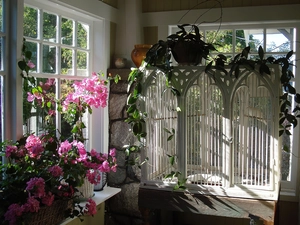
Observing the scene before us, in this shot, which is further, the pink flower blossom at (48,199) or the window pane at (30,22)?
the window pane at (30,22)

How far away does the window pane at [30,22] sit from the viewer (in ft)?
7.77

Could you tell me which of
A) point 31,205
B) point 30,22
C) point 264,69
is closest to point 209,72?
point 264,69

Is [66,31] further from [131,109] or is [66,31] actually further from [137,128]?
[137,128]

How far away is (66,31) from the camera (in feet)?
9.25

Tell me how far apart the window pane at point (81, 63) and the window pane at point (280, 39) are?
1630mm

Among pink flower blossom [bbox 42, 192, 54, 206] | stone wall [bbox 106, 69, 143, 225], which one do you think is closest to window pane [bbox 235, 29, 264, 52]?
stone wall [bbox 106, 69, 143, 225]

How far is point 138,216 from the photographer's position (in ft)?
10.3

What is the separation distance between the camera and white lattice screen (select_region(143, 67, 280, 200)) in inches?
92.7

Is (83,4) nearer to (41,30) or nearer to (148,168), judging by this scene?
(41,30)

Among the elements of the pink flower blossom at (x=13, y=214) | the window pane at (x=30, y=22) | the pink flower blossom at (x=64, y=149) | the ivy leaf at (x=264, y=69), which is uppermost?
the window pane at (x=30, y=22)

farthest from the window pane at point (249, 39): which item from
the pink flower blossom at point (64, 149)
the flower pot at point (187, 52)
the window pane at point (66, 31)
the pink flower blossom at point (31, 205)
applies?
the pink flower blossom at point (31, 205)

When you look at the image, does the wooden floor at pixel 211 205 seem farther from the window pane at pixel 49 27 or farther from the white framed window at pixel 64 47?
the window pane at pixel 49 27

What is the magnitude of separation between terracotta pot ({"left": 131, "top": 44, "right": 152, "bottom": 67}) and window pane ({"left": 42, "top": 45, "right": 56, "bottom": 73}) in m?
0.69

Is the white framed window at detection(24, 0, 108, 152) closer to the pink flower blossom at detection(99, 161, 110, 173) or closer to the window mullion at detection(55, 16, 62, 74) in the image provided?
the window mullion at detection(55, 16, 62, 74)
